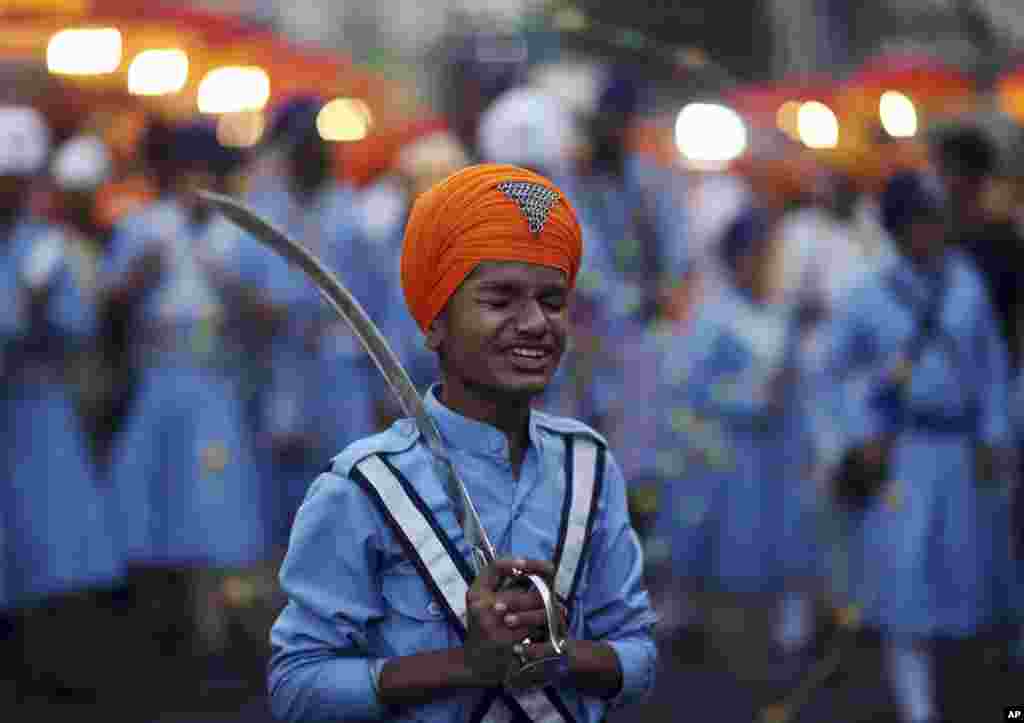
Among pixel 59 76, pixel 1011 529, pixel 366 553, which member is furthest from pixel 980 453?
pixel 366 553

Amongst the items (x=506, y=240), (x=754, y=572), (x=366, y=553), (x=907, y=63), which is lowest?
(x=754, y=572)

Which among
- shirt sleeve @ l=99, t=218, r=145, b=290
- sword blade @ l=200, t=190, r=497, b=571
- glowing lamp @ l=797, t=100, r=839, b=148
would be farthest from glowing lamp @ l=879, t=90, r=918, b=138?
sword blade @ l=200, t=190, r=497, b=571

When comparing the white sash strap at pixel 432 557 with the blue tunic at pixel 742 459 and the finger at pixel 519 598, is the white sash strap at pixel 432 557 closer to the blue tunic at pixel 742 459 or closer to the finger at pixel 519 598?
the finger at pixel 519 598

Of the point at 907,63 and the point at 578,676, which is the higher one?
the point at 907,63

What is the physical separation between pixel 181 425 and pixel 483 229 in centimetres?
651

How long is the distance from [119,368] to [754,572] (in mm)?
2738

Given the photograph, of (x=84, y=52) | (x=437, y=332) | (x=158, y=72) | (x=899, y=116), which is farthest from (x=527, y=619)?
(x=158, y=72)

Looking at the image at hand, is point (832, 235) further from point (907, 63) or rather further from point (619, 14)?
point (619, 14)

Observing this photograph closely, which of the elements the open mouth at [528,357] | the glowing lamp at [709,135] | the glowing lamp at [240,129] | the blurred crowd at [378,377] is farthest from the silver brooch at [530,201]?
the glowing lamp at [240,129]

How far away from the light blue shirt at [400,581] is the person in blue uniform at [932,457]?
4.57 meters

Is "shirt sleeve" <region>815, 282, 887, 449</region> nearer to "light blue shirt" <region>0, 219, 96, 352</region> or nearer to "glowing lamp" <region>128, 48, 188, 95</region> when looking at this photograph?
"light blue shirt" <region>0, 219, 96, 352</region>

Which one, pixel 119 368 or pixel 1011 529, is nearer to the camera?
pixel 1011 529

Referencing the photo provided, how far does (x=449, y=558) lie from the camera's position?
3021 millimetres

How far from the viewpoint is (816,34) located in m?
9.55
